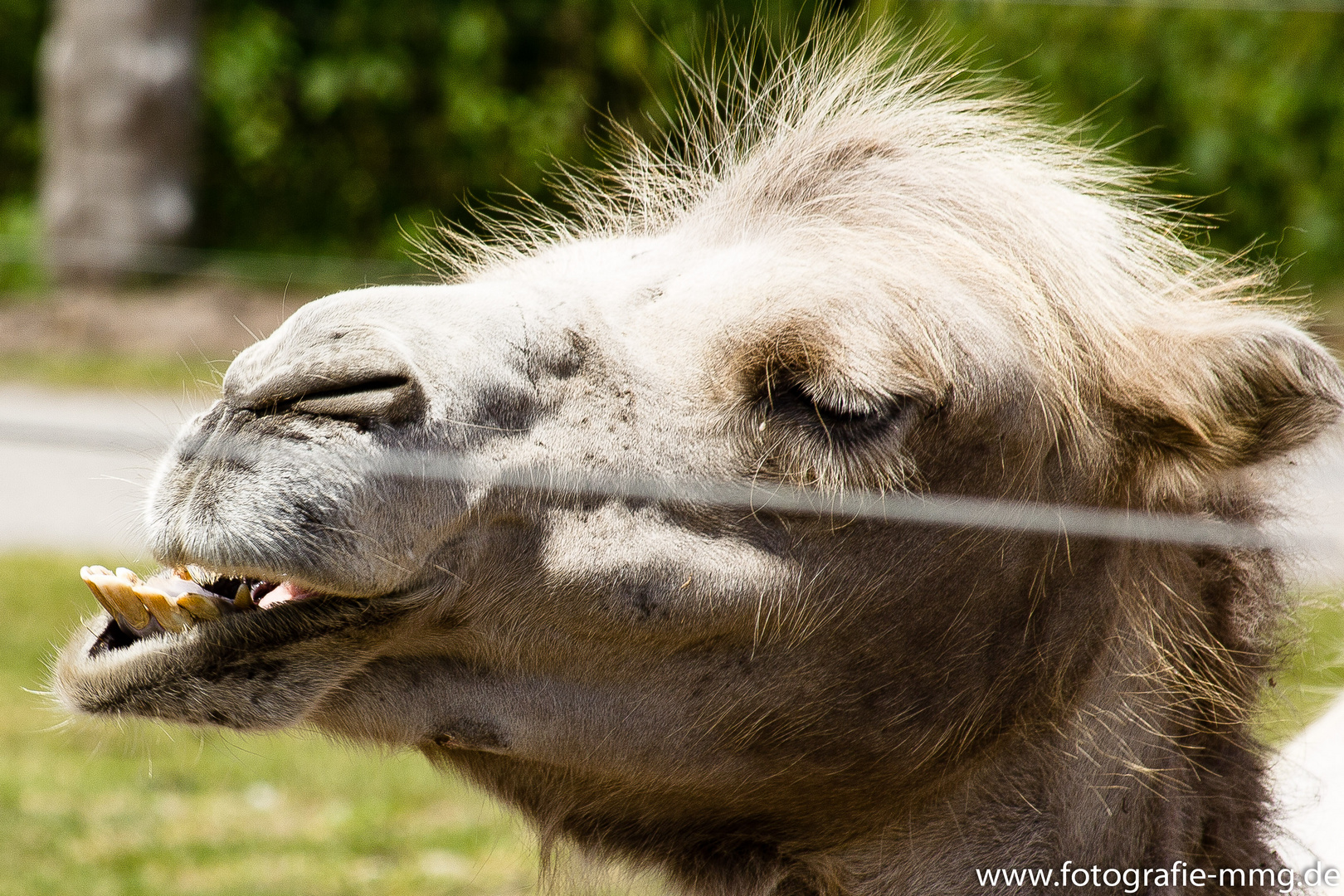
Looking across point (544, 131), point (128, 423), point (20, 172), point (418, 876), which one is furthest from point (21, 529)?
point (20, 172)

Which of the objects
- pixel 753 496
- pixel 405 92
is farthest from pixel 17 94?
pixel 753 496

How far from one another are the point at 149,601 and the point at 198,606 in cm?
9

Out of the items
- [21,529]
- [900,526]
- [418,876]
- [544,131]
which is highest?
[900,526]

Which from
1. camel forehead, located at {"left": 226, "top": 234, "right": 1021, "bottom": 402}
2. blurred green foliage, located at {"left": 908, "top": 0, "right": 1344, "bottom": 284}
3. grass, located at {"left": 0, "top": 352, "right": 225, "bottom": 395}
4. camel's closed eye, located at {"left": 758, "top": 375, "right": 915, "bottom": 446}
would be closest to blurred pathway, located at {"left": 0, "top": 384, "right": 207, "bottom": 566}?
grass, located at {"left": 0, "top": 352, "right": 225, "bottom": 395}

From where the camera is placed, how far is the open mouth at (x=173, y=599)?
2156 millimetres

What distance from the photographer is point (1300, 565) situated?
2795 mm

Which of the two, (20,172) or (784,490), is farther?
(20,172)

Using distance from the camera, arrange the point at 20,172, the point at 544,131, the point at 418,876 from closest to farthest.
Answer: the point at 418,876 → the point at 544,131 → the point at 20,172

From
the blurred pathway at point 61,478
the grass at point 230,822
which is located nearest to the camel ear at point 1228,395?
the grass at point 230,822

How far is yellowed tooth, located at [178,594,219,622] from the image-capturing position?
2146mm

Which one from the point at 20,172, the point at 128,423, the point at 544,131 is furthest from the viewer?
the point at 20,172

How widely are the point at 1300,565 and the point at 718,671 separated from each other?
3.96 feet

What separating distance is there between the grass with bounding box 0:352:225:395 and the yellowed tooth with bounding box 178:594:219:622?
19.7 ft

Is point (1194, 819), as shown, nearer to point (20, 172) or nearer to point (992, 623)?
point (992, 623)
